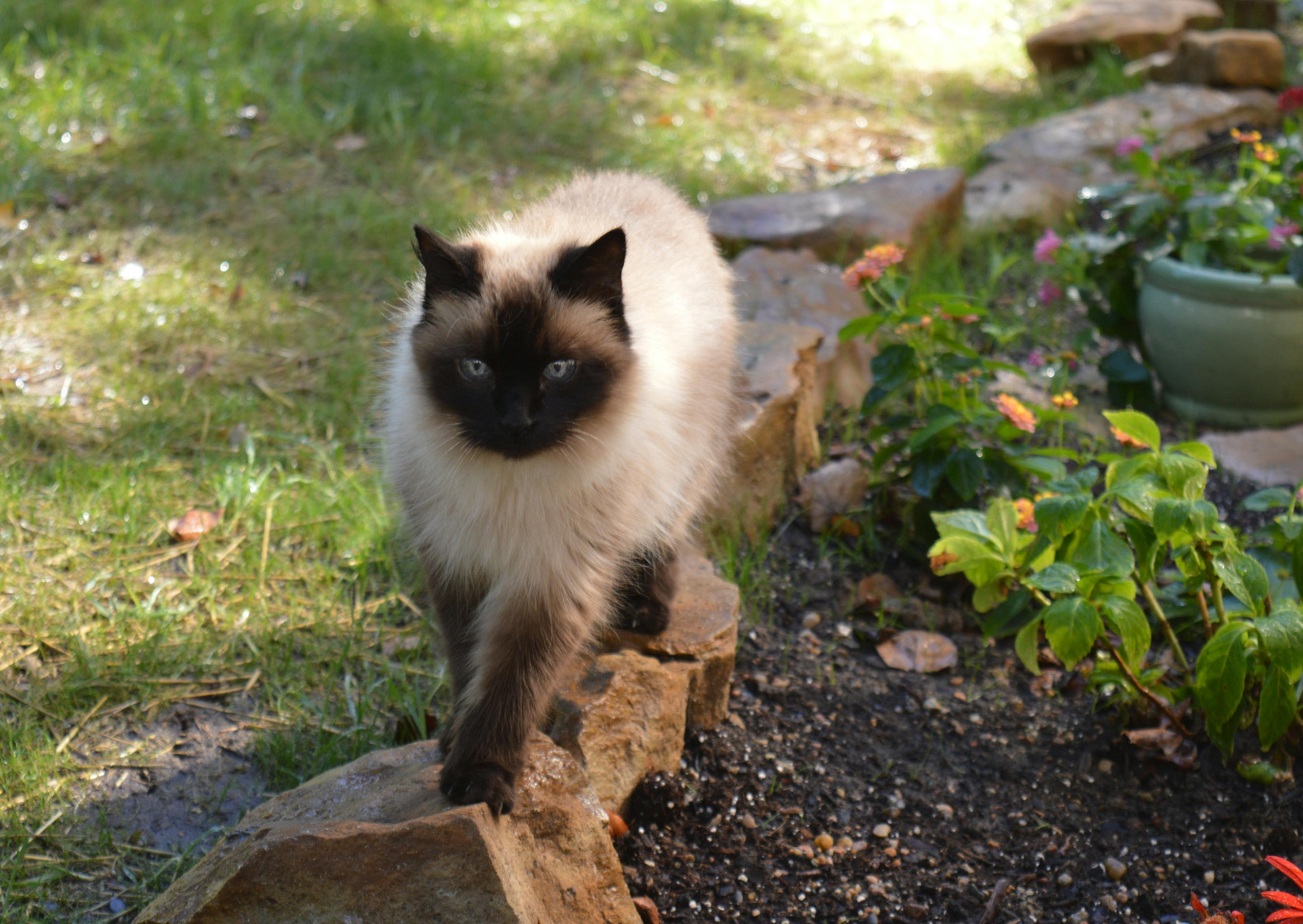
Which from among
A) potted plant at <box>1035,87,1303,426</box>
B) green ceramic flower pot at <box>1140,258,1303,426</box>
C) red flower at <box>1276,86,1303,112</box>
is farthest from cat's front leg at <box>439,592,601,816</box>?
red flower at <box>1276,86,1303,112</box>

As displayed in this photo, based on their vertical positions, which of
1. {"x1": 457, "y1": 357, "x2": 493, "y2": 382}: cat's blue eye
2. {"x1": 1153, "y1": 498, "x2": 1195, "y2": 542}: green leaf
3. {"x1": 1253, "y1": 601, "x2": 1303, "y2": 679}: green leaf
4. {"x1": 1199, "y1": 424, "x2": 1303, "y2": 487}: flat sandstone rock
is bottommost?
{"x1": 1199, "y1": 424, "x2": 1303, "y2": 487}: flat sandstone rock

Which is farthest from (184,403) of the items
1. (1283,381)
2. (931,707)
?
(1283,381)

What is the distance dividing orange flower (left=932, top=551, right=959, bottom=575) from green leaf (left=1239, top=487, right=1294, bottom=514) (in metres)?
0.76

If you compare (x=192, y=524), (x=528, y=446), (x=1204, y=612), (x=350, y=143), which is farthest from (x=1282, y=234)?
(x=350, y=143)

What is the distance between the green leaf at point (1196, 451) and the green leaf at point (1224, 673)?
41 cm

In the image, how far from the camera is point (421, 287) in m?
2.77

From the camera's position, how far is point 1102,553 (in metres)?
2.60

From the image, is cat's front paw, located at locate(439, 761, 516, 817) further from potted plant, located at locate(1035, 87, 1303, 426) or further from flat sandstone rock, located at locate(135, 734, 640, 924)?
potted plant, located at locate(1035, 87, 1303, 426)

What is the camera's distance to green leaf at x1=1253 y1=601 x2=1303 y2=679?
236cm

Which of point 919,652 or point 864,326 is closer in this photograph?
point 919,652

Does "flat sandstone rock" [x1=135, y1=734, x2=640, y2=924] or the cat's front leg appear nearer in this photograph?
"flat sandstone rock" [x1=135, y1=734, x2=640, y2=924]

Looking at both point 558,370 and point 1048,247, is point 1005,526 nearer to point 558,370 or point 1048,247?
point 558,370

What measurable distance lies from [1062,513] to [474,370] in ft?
4.77

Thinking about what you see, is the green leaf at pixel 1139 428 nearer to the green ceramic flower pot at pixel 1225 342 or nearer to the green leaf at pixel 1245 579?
the green leaf at pixel 1245 579
